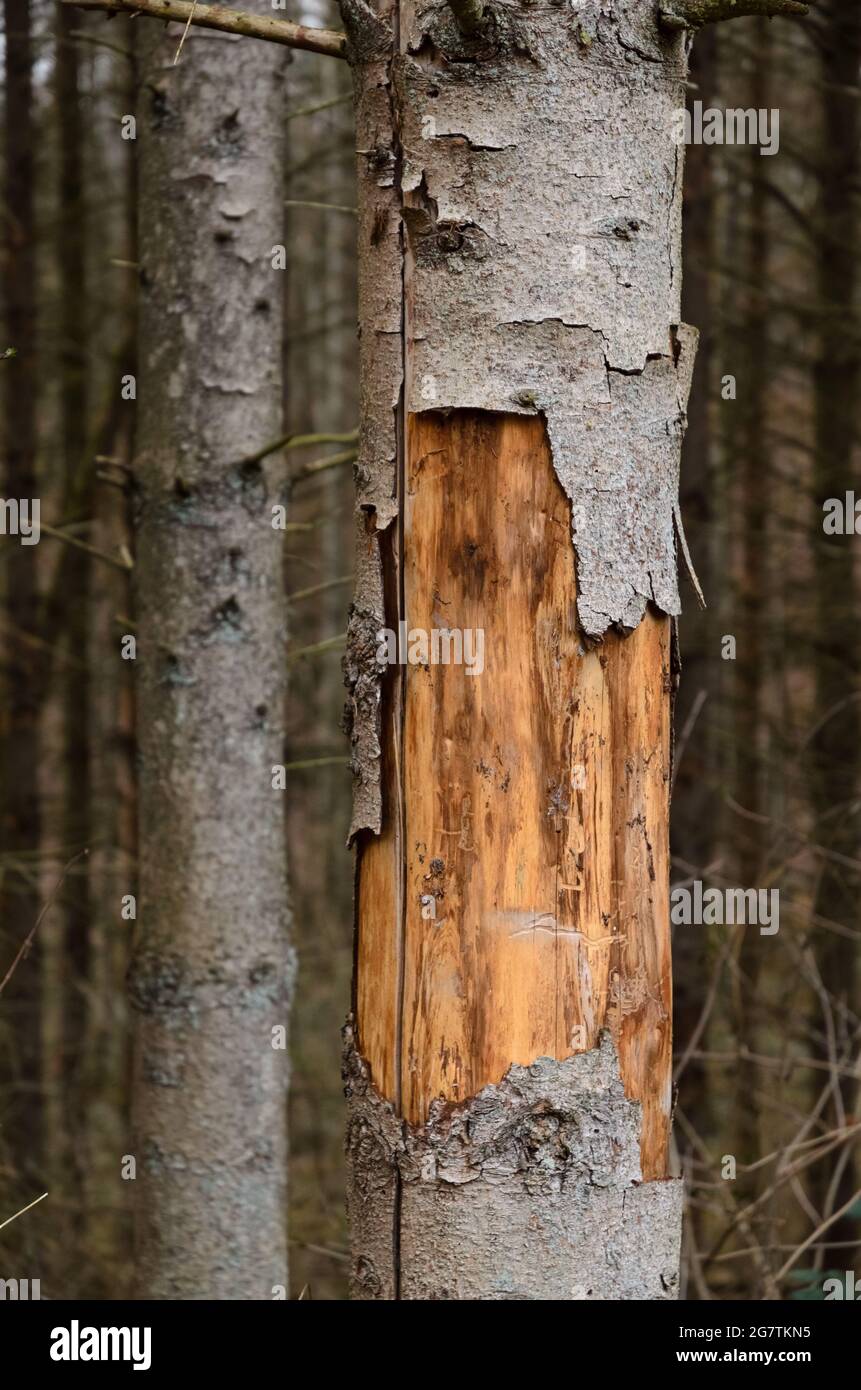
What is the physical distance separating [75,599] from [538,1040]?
6.54m

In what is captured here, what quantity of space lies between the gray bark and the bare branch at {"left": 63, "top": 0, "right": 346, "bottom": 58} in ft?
5.97

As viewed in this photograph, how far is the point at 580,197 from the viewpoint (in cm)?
176

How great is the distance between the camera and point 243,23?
2.00 meters

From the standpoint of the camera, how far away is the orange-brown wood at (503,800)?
1745mm

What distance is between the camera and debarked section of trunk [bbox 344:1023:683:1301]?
1730 millimetres

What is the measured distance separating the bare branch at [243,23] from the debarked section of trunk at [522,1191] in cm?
154

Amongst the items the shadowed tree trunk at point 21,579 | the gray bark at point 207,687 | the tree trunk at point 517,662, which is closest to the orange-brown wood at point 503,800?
the tree trunk at point 517,662

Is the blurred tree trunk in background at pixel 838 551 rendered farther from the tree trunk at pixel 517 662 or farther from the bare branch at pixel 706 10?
the bare branch at pixel 706 10

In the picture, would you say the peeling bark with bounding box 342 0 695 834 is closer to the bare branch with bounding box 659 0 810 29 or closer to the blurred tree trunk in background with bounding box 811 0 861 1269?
the bare branch with bounding box 659 0 810 29

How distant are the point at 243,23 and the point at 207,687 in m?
2.21
